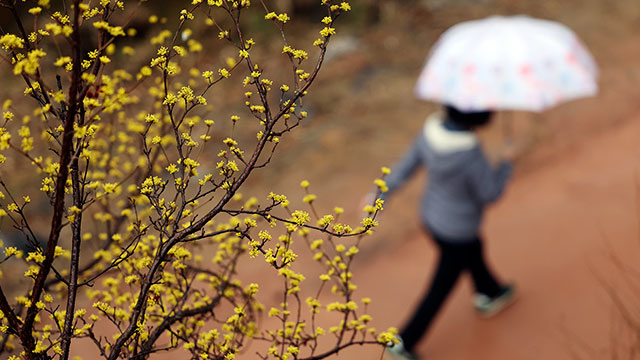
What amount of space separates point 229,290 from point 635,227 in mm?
3821

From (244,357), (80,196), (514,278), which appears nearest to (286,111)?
(80,196)

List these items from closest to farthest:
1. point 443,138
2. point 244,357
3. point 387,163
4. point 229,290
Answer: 1. point 229,290
2. point 443,138
3. point 244,357
4. point 387,163

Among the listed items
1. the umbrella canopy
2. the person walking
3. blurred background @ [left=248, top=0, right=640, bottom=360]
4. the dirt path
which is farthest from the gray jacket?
the dirt path

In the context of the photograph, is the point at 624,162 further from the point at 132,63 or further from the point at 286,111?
the point at 132,63

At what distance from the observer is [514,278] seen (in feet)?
14.4

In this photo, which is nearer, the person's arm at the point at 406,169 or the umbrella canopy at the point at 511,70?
the umbrella canopy at the point at 511,70

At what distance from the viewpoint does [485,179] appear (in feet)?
10.7

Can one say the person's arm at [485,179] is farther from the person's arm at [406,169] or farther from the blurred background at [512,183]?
the blurred background at [512,183]

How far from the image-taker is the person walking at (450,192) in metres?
3.21

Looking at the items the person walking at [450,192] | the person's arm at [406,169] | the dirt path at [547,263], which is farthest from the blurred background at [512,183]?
the person's arm at [406,169]

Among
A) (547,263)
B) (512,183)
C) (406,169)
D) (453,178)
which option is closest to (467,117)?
(453,178)

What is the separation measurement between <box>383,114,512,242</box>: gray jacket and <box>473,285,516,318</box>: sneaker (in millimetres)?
810

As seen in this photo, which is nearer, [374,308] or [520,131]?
[374,308]

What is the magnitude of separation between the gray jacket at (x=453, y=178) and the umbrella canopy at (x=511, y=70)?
213 mm
